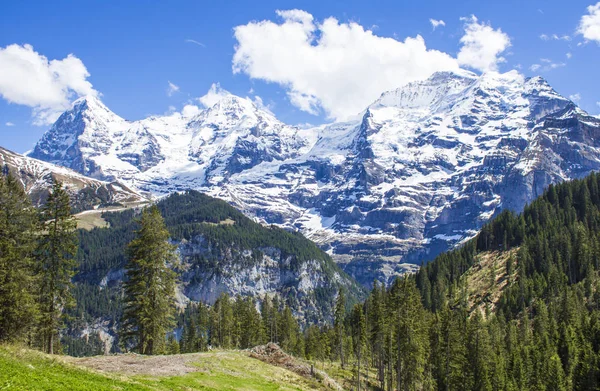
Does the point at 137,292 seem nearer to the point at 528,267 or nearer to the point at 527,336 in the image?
the point at 527,336

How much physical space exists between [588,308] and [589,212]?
62.2 m

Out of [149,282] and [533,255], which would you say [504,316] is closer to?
[533,255]

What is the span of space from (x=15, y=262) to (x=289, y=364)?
31460 mm

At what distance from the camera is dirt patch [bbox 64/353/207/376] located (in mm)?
38688

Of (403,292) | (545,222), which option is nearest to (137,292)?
(403,292)

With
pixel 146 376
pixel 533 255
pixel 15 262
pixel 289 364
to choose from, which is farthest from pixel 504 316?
pixel 15 262

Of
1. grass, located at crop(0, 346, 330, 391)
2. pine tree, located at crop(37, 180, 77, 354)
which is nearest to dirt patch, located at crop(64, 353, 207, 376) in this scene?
grass, located at crop(0, 346, 330, 391)

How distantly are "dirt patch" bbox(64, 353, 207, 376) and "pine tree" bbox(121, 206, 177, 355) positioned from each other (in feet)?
25.7

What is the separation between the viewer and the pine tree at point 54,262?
166 ft

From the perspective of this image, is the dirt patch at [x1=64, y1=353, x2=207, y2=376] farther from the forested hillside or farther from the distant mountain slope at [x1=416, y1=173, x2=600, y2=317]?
the distant mountain slope at [x1=416, y1=173, x2=600, y2=317]

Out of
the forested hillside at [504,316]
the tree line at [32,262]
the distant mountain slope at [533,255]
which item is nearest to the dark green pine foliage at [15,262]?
the tree line at [32,262]

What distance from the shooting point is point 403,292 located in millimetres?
73875

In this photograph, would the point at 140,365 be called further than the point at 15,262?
No

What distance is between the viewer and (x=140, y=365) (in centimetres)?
4112
